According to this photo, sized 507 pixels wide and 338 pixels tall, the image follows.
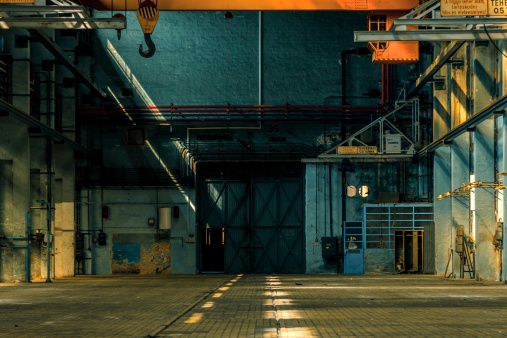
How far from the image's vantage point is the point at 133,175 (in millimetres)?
40375

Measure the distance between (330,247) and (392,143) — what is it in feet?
16.7

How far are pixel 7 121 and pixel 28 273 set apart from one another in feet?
16.3

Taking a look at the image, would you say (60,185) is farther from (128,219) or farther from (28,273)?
(28,273)

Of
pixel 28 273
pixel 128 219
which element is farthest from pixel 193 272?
pixel 28 273

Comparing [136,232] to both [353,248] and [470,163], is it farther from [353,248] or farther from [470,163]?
[470,163]

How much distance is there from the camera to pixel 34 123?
Answer: 1185 inches

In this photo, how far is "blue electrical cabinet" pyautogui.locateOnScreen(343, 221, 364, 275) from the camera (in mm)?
39438

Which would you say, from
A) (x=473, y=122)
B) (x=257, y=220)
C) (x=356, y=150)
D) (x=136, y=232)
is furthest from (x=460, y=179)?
(x=136, y=232)

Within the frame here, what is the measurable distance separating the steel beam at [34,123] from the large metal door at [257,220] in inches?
267

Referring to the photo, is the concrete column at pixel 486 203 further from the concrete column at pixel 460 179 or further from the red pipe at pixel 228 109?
the red pipe at pixel 228 109

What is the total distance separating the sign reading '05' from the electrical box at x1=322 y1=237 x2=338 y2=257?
72.7 feet

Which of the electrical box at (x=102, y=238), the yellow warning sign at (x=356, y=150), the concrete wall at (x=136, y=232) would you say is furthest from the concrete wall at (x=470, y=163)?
the electrical box at (x=102, y=238)

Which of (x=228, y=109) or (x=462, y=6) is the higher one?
(x=228, y=109)

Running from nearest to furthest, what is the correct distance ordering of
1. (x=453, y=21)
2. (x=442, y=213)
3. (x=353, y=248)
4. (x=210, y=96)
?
1. (x=453, y=21)
2. (x=442, y=213)
3. (x=353, y=248)
4. (x=210, y=96)
